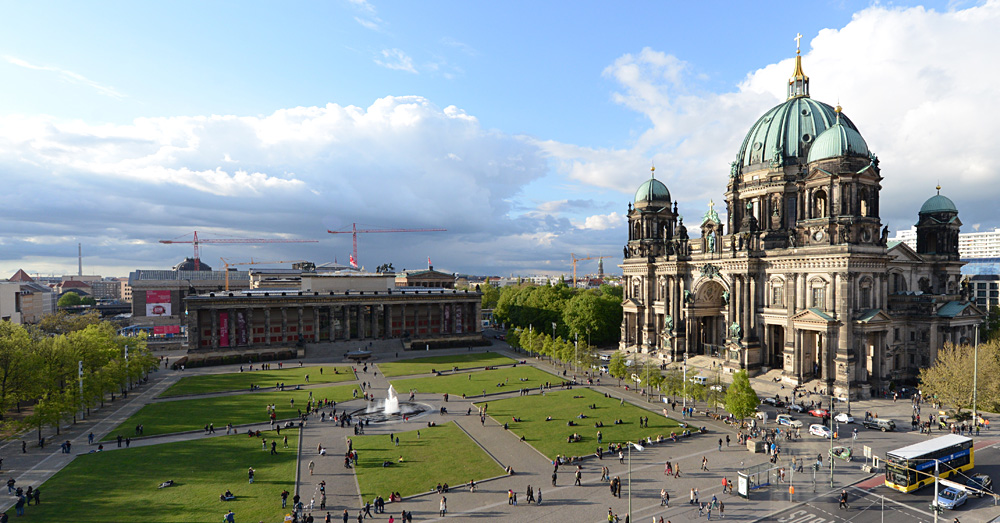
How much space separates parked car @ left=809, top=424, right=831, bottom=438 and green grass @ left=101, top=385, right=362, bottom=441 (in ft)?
173

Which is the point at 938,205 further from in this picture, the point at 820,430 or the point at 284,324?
the point at 284,324

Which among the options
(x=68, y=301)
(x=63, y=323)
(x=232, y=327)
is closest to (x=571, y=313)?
(x=232, y=327)

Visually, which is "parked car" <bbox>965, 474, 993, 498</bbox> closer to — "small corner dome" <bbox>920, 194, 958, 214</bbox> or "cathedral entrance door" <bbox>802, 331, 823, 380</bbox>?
"cathedral entrance door" <bbox>802, 331, 823, 380</bbox>

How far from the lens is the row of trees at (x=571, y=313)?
336ft

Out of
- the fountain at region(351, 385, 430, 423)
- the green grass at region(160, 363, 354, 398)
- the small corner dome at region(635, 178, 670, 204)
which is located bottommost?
the green grass at region(160, 363, 354, 398)

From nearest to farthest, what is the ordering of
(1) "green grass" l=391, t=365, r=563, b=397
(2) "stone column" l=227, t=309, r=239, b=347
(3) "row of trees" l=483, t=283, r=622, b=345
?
(1) "green grass" l=391, t=365, r=563, b=397
(2) "stone column" l=227, t=309, r=239, b=347
(3) "row of trees" l=483, t=283, r=622, b=345

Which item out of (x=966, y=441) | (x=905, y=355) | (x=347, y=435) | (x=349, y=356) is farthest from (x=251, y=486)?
(x=905, y=355)

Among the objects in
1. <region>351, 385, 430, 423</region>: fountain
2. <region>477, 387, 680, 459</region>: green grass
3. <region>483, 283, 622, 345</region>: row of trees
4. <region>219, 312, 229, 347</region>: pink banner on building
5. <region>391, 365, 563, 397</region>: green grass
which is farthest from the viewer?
<region>483, 283, 622, 345</region>: row of trees

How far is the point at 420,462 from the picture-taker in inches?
1644

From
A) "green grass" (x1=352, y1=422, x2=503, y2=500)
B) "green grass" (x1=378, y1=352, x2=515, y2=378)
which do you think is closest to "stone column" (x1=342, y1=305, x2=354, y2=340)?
"green grass" (x1=378, y1=352, x2=515, y2=378)

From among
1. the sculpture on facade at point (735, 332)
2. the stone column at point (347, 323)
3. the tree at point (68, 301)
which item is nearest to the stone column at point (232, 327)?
the stone column at point (347, 323)

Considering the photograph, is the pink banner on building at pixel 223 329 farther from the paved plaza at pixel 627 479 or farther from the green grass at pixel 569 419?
the green grass at pixel 569 419

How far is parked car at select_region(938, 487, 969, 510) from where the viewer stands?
32625mm

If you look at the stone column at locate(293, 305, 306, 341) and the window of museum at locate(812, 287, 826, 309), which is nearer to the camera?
the window of museum at locate(812, 287, 826, 309)
